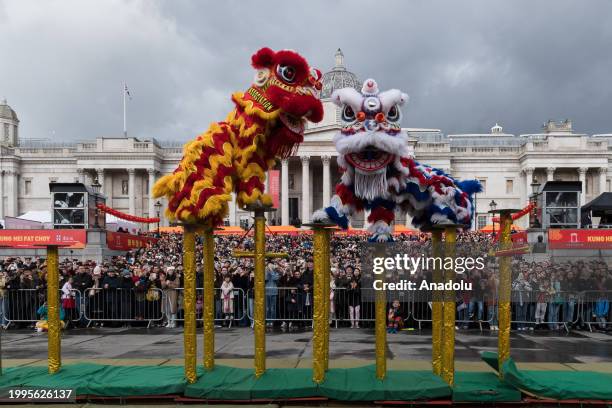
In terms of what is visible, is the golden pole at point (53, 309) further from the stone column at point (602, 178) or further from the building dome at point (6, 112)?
the building dome at point (6, 112)

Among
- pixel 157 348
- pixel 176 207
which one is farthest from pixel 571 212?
pixel 176 207

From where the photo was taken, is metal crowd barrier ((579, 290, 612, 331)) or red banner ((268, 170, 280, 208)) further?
metal crowd barrier ((579, 290, 612, 331))

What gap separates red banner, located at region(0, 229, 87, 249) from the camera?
23.9 feet

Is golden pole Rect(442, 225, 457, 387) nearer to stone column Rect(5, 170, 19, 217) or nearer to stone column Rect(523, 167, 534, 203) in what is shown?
stone column Rect(523, 167, 534, 203)

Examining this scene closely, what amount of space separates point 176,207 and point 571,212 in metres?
21.7

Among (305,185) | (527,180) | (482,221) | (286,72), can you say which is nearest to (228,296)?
(286,72)

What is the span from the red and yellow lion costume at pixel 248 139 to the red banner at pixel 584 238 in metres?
16.7

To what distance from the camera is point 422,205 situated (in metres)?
7.15

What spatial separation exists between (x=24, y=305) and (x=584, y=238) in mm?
19568

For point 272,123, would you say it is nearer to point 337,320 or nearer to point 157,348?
point 157,348

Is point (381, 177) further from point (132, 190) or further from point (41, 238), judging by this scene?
point (132, 190)

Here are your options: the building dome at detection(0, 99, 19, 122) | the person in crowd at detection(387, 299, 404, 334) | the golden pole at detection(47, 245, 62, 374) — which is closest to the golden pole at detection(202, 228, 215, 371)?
the golden pole at detection(47, 245, 62, 374)

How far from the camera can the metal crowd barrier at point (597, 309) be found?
524 inches

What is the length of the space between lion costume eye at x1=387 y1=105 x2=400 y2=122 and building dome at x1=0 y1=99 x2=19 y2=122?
87460 mm
